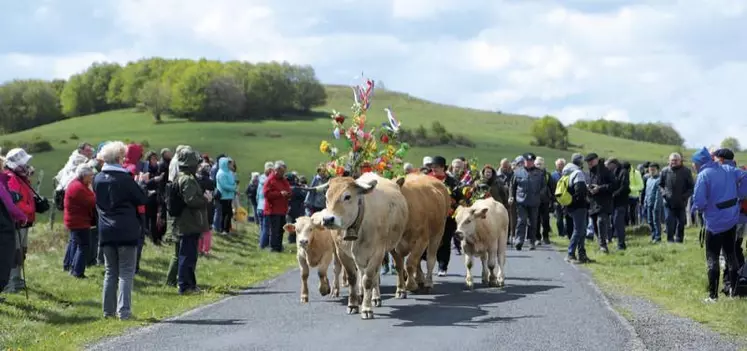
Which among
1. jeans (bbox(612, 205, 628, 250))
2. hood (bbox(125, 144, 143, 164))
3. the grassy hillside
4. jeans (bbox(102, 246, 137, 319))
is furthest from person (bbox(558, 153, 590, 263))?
the grassy hillside

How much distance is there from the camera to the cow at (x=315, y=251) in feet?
42.8

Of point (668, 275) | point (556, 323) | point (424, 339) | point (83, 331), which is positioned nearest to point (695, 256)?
point (668, 275)

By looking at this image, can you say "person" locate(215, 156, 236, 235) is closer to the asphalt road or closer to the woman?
the woman

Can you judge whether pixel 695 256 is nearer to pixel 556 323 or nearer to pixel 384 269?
pixel 384 269

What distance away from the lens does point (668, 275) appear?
15.6m

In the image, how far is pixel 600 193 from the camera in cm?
1997

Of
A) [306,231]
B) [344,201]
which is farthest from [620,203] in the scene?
[344,201]

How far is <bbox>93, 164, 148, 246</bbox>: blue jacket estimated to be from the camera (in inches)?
443

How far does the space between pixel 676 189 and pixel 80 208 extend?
14185 mm

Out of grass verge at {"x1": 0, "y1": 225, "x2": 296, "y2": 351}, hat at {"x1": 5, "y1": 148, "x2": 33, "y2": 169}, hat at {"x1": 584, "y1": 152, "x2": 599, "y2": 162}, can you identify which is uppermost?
hat at {"x1": 584, "y1": 152, "x2": 599, "y2": 162}

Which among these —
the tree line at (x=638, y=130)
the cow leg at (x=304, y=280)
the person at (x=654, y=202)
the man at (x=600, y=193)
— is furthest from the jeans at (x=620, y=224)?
the tree line at (x=638, y=130)

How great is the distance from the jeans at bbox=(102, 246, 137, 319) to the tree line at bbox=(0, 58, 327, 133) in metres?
93.1

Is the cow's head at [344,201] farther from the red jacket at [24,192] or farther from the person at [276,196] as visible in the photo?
the person at [276,196]

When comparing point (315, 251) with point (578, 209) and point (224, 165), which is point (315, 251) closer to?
point (578, 209)
